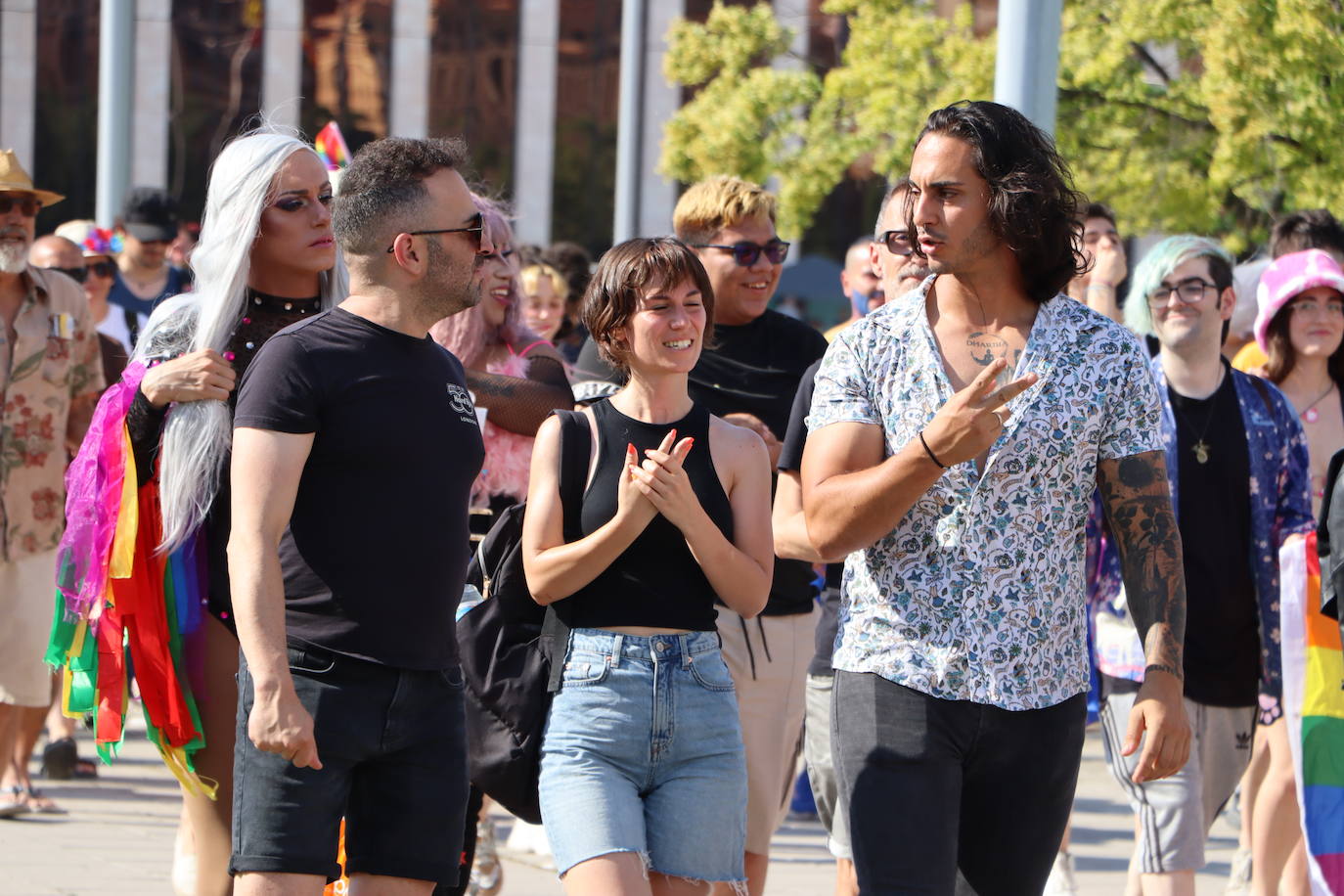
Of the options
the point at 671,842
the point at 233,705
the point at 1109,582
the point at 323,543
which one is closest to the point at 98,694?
the point at 233,705

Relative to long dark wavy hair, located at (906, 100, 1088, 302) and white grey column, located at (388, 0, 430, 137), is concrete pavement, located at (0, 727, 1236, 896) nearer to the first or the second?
long dark wavy hair, located at (906, 100, 1088, 302)

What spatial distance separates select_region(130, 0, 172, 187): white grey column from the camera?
103ft

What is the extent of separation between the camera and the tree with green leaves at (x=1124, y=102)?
10523 millimetres

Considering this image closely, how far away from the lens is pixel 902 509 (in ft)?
11.0

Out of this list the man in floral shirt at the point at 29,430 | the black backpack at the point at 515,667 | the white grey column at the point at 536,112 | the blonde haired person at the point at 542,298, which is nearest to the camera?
the black backpack at the point at 515,667

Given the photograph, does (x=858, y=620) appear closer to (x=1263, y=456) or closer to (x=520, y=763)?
(x=520, y=763)

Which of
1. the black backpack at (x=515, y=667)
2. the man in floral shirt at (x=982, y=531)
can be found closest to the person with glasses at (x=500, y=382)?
the black backpack at (x=515, y=667)

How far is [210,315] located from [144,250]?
6.76 metres

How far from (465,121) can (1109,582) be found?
2823 centimetres

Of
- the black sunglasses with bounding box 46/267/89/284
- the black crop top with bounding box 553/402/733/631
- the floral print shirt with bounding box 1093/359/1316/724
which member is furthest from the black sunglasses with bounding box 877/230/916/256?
the black sunglasses with bounding box 46/267/89/284

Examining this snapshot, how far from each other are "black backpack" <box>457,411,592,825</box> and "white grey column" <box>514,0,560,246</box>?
94.5 feet

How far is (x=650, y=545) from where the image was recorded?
4.13 m

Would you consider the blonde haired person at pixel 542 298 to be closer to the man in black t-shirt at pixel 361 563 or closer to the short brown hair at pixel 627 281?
the short brown hair at pixel 627 281

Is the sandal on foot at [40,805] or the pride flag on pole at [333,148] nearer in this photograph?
the sandal on foot at [40,805]
